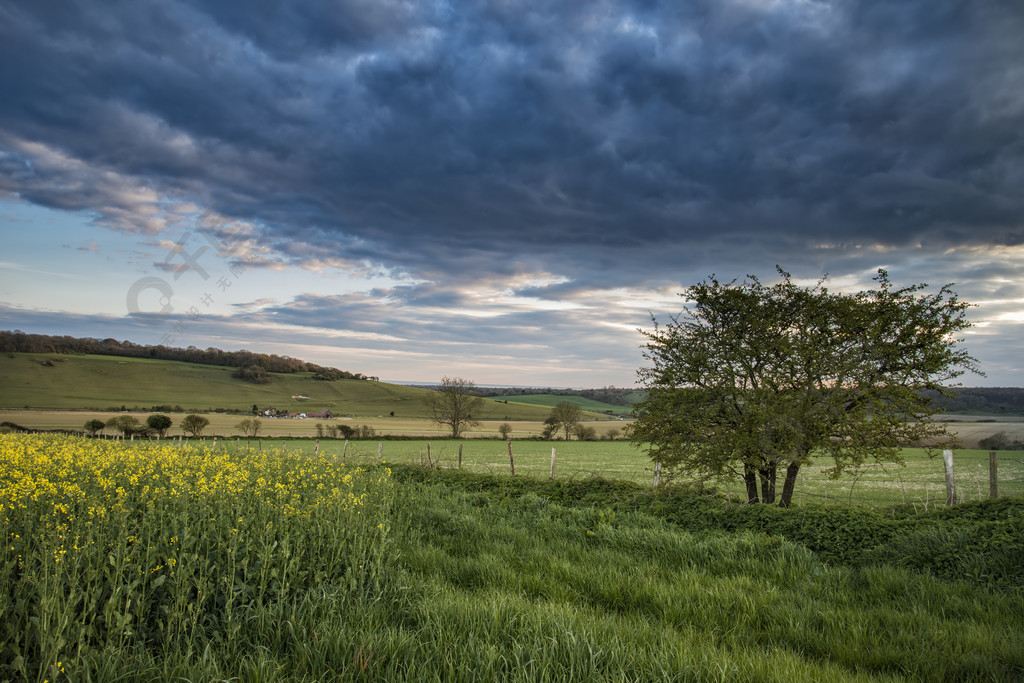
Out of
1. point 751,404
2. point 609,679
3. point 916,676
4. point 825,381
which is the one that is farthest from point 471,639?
point 825,381

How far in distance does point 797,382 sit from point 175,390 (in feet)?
446

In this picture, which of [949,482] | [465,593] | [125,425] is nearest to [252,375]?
[125,425]

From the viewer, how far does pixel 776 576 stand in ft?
23.5

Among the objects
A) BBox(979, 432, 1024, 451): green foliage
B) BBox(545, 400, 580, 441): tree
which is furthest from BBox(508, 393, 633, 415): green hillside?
BBox(979, 432, 1024, 451): green foliage

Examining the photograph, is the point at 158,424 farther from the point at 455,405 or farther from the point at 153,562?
the point at 153,562

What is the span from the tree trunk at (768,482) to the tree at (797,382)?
3cm

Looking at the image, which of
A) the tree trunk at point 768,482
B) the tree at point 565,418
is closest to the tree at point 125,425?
the tree at point 565,418

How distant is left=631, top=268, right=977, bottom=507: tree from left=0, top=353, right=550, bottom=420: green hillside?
104m

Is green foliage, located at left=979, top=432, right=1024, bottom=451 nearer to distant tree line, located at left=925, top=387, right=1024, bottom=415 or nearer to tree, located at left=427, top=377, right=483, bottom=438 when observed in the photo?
distant tree line, located at left=925, top=387, right=1024, bottom=415

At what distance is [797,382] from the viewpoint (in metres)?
13.6

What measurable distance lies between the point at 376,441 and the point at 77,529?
60612 millimetres

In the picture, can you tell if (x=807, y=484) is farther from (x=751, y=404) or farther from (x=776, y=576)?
(x=776, y=576)

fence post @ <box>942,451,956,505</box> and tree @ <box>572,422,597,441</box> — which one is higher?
fence post @ <box>942,451,956,505</box>

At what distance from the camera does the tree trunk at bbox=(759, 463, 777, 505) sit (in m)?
13.7
